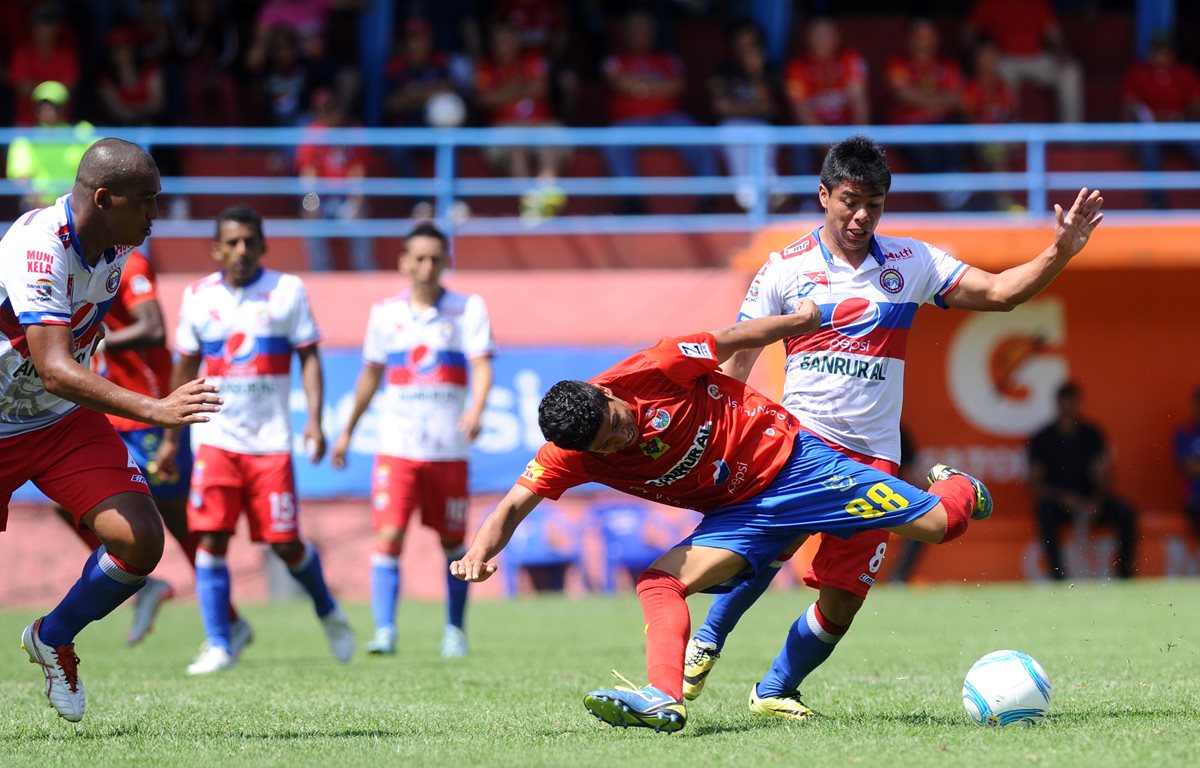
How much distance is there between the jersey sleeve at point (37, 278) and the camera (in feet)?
19.6

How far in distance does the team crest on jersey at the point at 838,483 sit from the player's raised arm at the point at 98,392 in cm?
236

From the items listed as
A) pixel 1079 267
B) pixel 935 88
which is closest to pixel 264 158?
pixel 935 88

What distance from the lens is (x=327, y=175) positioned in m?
16.3

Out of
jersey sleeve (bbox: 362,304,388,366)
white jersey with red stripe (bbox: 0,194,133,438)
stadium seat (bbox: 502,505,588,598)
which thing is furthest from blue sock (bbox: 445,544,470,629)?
stadium seat (bbox: 502,505,588,598)

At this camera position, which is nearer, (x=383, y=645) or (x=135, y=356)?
(x=135, y=356)

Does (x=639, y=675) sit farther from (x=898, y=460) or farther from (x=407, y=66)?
(x=407, y=66)

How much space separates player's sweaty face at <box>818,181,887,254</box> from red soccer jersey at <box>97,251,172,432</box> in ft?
14.0

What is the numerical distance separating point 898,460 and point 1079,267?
963cm

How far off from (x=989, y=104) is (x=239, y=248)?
35.1 feet

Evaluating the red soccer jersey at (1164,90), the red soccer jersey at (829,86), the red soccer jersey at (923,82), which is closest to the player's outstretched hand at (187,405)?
the red soccer jersey at (829,86)

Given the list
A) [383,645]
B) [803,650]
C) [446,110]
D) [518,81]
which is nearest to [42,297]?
[803,650]

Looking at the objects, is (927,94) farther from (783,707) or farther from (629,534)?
(783,707)

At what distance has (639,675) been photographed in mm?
8344

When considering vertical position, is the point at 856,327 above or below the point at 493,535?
above
